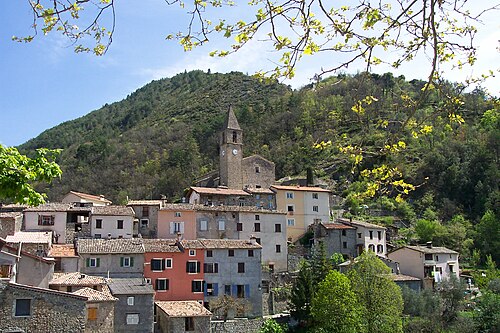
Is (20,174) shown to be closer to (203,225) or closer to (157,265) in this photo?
(157,265)

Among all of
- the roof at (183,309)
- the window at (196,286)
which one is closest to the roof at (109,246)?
the roof at (183,309)

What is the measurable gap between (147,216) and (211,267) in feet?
23.8

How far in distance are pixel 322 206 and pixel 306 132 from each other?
132 feet

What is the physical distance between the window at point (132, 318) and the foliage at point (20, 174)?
28234mm

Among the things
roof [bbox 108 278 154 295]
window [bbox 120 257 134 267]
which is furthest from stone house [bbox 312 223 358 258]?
roof [bbox 108 278 154 295]

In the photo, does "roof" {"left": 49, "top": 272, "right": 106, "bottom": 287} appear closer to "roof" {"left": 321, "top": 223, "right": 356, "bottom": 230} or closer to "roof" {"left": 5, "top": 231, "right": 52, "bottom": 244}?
"roof" {"left": 5, "top": 231, "right": 52, "bottom": 244}

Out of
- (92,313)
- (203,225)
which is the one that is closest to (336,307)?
(203,225)

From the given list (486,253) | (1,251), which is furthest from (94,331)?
(486,253)

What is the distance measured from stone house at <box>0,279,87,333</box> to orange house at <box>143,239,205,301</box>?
10.4m

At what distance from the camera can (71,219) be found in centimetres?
4297

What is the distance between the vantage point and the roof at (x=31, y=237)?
36.3m

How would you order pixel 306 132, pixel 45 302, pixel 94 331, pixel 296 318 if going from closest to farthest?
pixel 45 302 → pixel 94 331 → pixel 296 318 → pixel 306 132

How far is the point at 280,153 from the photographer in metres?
85.1

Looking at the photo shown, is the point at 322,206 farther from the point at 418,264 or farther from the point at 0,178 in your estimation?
the point at 0,178
